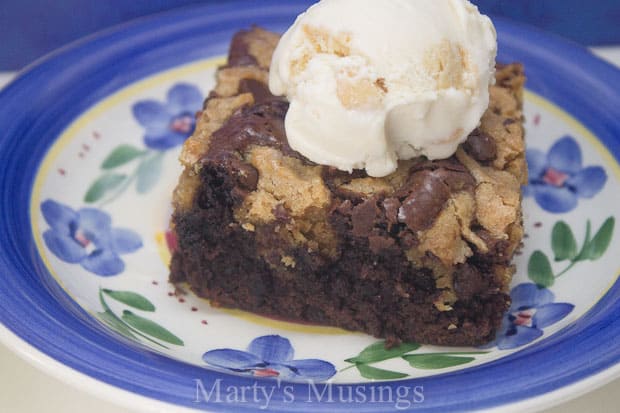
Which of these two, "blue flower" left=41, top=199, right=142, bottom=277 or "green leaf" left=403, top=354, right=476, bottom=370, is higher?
"blue flower" left=41, top=199, right=142, bottom=277

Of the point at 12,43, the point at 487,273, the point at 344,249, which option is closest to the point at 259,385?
the point at 344,249

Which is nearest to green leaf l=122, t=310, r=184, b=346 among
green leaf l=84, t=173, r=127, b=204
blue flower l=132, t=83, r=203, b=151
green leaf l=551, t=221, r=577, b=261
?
green leaf l=84, t=173, r=127, b=204

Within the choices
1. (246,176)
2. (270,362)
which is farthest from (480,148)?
(270,362)

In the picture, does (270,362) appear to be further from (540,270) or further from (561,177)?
(561,177)

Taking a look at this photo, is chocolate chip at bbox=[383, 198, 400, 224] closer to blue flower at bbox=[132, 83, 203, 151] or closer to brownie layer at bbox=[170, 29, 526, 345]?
brownie layer at bbox=[170, 29, 526, 345]

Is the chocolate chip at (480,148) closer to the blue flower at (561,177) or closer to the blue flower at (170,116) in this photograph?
the blue flower at (561,177)

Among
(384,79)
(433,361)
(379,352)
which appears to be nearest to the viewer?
(384,79)
